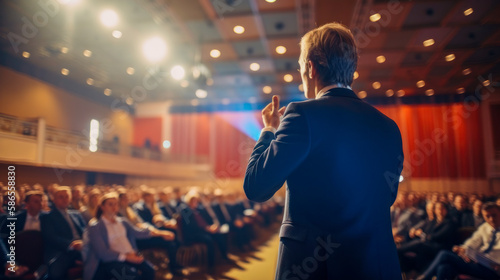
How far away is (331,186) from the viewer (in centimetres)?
79

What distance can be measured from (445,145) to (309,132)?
16413 mm

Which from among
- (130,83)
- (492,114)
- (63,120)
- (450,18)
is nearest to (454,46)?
(450,18)

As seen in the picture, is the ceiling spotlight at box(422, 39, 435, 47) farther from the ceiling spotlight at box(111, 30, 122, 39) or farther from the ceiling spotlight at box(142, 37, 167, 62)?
the ceiling spotlight at box(111, 30, 122, 39)

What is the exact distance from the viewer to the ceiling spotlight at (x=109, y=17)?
22.0ft

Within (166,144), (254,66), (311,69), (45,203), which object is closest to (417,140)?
(254,66)

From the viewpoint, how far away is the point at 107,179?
11.7 metres

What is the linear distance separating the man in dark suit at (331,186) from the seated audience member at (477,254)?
325 centimetres

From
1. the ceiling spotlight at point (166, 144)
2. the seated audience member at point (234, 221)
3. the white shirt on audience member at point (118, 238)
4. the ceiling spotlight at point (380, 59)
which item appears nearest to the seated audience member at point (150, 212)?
the seated audience member at point (234, 221)

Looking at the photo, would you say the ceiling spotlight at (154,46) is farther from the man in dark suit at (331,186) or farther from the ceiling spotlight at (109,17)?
the man in dark suit at (331,186)

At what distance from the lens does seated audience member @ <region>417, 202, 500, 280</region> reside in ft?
10.7

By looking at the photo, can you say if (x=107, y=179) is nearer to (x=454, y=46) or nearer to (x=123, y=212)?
(x=123, y=212)

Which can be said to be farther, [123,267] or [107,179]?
[107,179]

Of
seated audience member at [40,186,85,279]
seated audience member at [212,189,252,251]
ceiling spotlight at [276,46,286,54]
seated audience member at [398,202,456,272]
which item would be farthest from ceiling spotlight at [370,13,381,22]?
seated audience member at [40,186,85,279]

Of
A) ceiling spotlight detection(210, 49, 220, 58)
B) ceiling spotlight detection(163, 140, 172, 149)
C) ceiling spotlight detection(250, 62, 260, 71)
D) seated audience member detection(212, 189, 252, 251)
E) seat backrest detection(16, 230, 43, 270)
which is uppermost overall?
ceiling spotlight detection(210, 49, 220, 58)
